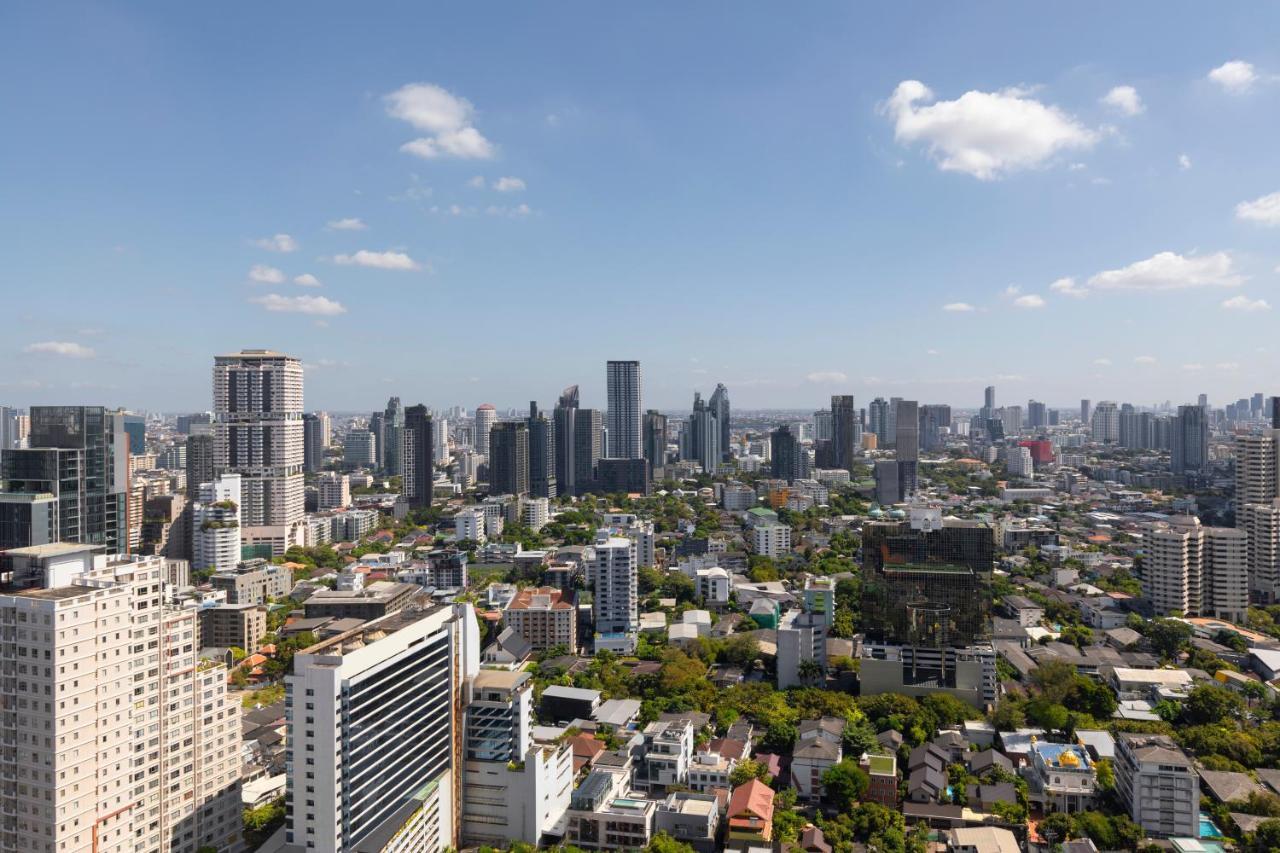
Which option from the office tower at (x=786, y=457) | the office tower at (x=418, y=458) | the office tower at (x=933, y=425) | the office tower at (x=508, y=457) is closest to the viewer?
the office tower at (x=418, y=458)

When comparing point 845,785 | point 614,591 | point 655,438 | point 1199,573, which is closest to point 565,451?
point 655,438

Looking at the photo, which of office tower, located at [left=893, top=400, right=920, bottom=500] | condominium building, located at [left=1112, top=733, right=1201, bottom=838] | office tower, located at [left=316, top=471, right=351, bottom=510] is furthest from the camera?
office tower, located at [left=893, top=400, right=920, bottom=500]

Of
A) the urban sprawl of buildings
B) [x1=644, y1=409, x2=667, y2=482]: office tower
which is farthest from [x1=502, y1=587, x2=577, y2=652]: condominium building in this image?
[x1=644, y1=409, x2=667, y2=482]: office tower

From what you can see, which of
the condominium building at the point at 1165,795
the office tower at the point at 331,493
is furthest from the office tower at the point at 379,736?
the office tower at the point at 331,493

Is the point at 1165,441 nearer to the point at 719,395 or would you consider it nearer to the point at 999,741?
the point at 719,395

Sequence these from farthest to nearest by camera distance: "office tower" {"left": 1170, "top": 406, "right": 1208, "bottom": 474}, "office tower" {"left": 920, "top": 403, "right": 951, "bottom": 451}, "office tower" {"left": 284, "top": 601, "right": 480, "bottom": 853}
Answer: "office tower" {"left": 920, "top": 403, "right": 951, "bottom": 451} < "office tower" {"left": 1170, "top": 406, "right": 1208, "bottom": 474} < "office tower" {"left": 284, "top": 601, "right": 480, "bottom": 853}

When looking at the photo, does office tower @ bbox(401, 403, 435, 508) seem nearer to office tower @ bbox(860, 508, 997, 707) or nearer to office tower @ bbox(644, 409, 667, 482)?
office tower @ bbox(644, 409, 667, 482)

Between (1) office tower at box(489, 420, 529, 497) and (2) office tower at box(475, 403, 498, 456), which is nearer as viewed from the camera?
(1) office tower at box(489, 420, 529, 497)

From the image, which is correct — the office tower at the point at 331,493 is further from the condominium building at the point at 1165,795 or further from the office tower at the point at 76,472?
the condominium building at the point at 1165,795
